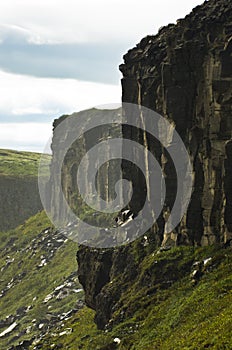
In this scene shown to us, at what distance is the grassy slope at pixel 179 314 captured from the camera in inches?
1452

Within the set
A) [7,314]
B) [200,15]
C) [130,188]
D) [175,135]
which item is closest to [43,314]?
[7,314]

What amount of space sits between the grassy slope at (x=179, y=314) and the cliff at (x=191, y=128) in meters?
1.48

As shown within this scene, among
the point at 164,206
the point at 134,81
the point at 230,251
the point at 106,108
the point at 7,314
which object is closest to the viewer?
the point at 230,251

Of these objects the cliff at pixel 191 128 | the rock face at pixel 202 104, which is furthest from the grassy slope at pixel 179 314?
the rock face at pixel 202 104

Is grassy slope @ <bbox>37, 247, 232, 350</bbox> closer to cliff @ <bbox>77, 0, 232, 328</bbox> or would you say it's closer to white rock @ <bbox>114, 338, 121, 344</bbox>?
white rock @ <bbox>114, 338, 121, 344</bbox>

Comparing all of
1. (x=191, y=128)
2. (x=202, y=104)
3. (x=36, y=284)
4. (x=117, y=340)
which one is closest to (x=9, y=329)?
(x=36, y=284)

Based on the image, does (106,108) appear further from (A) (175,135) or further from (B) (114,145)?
(A) (175,135)

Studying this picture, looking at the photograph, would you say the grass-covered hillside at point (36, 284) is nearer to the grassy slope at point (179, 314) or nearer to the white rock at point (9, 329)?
the white rock at point (9, 329)

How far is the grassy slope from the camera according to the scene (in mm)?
36875

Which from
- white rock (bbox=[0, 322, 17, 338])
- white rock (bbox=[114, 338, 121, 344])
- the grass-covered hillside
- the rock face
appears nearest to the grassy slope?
white rock (bbox=[114, 338, 121, 344])

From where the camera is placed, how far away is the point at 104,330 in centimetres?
5650

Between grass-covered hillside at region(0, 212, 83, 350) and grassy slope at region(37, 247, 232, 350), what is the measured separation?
26.8 meters

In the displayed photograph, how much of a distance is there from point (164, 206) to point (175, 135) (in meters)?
8.59

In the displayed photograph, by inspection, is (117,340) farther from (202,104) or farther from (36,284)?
(36,284)
